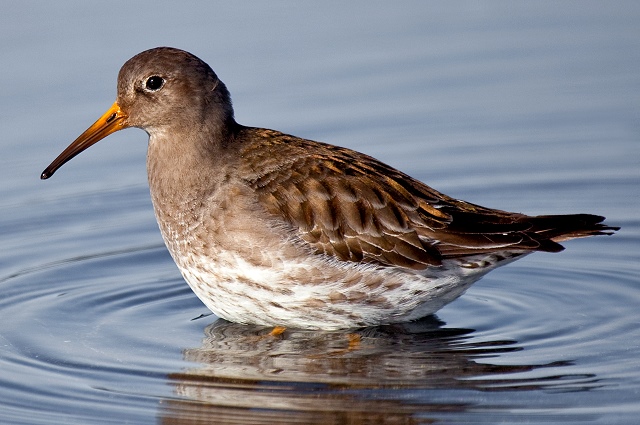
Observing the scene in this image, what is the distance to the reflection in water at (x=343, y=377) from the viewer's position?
9125 millimetres

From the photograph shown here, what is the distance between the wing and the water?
701 mm

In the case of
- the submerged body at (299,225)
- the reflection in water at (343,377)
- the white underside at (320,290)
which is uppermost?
the submerged body at (299,225)

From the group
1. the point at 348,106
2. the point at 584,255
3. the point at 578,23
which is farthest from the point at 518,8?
the point at 584,255

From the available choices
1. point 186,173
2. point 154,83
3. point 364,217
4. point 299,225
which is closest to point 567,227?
point 364,217

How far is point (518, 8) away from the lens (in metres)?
17.1

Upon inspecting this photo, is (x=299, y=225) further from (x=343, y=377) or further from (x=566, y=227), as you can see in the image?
(x=566, y=227)

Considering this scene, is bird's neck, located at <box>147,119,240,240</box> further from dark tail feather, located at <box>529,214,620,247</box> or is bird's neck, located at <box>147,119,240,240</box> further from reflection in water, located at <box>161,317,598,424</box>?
dark tail feather, located at <box>529,214,620,247</box>

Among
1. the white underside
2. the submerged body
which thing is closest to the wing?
the submerged body

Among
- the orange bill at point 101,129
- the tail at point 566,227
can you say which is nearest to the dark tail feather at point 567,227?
the tail at point 566,227

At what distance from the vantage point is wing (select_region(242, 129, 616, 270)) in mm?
10398

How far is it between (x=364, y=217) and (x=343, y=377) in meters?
1.36

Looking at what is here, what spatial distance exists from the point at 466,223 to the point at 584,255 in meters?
2.00

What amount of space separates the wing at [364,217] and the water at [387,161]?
0.70 meters

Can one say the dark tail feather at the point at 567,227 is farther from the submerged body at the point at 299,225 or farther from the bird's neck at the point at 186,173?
the bird's neck at the point at 186,173
